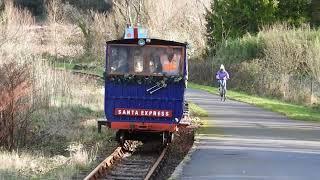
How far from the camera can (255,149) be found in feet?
50.6

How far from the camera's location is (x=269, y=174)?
12.0 meters

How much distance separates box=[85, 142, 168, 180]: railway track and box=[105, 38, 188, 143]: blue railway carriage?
0.73 metres

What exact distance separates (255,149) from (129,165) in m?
3.14

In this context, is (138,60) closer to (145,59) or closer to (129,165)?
(145,59)

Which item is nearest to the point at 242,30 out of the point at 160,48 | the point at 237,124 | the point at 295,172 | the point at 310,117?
the point at 310,117

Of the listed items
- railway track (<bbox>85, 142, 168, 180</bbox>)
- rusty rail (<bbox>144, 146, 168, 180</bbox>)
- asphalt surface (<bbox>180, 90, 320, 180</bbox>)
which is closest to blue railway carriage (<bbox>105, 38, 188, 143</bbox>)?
rusty rail (<bbox>144, 146, 168, 180</bbox>)

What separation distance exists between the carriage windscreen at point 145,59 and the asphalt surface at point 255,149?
2.16 metres

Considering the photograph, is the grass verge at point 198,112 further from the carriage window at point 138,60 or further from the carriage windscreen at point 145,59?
the carriage window at point 138,60

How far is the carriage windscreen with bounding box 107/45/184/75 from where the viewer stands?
16297mm

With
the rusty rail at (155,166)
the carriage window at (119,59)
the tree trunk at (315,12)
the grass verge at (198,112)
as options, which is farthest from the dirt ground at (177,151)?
the tree trunk at (315,12)

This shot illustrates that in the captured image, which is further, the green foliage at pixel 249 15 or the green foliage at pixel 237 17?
the green foliage at pixel 237 17

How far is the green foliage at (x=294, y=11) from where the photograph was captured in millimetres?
46469

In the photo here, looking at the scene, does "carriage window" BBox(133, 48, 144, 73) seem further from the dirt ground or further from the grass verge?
the grass verge

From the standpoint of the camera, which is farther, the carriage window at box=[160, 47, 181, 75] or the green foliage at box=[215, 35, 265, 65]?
the green foliage at box=[215, 35, 265, 65]
